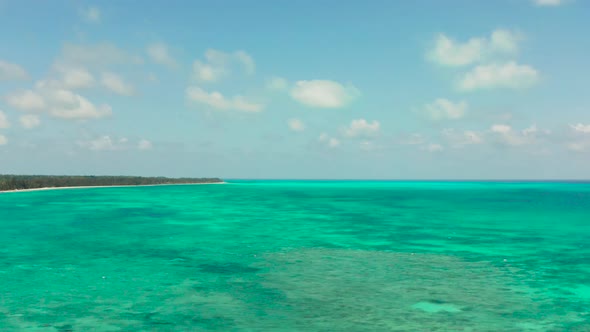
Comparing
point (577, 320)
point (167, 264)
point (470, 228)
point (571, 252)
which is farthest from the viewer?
point (470, 228)

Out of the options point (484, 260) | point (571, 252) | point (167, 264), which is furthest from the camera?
point (571, 252)

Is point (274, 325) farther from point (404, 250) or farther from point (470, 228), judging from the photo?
point (470, 228)

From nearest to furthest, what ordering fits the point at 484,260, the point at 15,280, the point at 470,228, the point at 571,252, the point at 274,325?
the point at 274,325 → the point at 15,280 → the point at 484,260 → the point at 571,252 → the point at 470,228

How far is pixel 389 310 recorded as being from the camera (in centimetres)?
1770

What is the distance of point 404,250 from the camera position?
32000 mm

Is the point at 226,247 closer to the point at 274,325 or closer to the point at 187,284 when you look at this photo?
the point at 187,284

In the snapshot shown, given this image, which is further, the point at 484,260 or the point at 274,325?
the point at 484,260

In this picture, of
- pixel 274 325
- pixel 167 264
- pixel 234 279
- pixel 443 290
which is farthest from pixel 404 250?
pixel 274 325

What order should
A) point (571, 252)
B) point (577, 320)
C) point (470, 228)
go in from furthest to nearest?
point (470, 228) < point (571, 252) < point (577, 320)

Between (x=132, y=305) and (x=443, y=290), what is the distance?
13.4m

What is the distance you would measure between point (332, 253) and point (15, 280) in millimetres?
18096

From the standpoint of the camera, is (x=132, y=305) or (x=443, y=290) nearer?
(x=132, y=305)

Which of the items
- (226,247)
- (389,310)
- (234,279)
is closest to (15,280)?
(234,279)

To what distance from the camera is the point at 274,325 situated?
15992 millimetres
